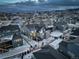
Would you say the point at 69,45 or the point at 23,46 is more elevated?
the point at 69,45

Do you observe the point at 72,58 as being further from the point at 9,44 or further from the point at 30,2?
the point at 30,2

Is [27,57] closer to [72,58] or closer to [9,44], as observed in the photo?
[9,44]

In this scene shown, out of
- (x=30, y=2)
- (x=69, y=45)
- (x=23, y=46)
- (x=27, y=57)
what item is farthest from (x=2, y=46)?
(x=30, y=2)

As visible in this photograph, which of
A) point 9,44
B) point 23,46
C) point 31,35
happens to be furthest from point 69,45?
point 31,35

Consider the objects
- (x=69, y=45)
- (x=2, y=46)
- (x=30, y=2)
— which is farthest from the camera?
(x=30, y=2)

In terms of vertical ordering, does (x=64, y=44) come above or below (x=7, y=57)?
above

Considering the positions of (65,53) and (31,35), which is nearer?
(65,53)

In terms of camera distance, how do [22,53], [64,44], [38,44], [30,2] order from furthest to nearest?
[30,2] < [38,44] < [22,53] < [64,44]

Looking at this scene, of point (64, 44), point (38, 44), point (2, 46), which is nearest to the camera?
point (64, 44)

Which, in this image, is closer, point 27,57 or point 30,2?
point 27,57
